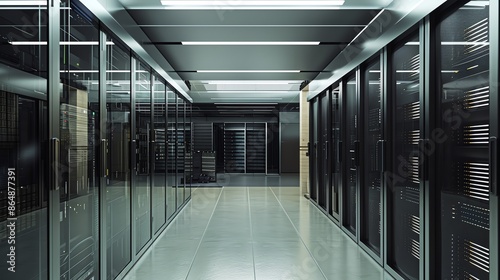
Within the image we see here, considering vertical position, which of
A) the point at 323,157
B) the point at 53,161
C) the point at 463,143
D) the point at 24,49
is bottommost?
the point at 323,157

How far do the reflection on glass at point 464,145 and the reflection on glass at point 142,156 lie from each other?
3.57 meters

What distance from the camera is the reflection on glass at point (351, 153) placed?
22.2 ft

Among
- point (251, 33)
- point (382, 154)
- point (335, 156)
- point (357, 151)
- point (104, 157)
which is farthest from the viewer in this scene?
point (335, 156)

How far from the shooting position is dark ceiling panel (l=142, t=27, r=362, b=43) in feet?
20.5

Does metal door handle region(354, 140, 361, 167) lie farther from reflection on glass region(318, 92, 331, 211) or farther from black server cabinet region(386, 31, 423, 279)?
reflection on glass region(318, 92, 331, 211)

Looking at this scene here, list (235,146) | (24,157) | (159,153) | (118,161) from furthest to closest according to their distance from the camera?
(235,146), (159,153), (118,161), (24,157)

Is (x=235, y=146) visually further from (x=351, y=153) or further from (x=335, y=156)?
(x=351, y=153)

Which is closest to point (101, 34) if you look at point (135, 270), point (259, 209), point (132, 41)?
point (132, 41)

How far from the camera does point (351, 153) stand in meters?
6.96

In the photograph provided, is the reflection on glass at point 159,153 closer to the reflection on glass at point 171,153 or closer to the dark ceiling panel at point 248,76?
the reflection on glass at point 171,153

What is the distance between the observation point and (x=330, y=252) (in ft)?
19.0

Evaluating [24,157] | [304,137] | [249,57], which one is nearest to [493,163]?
[24,157]

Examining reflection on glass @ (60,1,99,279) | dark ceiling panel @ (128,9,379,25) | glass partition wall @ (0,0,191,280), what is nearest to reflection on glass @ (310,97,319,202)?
dark ceiling panel @ (128,9,379,25)

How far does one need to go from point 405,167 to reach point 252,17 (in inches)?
107
